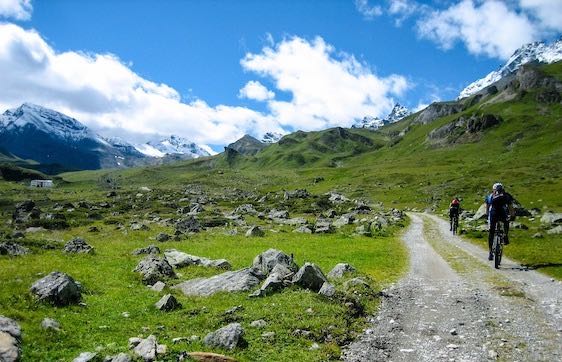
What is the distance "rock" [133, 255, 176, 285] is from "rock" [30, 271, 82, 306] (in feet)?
18.8

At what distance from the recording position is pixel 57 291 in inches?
735

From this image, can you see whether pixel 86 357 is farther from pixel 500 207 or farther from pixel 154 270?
pixel 500 207

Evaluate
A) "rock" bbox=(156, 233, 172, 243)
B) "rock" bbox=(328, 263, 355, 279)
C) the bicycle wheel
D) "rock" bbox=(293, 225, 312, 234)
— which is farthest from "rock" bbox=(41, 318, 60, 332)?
"rock" bbox=(293, 225, 312, 234)

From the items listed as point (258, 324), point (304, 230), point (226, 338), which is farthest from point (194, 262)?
point (304, 230)

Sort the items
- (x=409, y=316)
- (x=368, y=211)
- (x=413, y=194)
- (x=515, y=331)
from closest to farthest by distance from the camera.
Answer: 1. (x=515, y=331)
2. (x=409, y=316)
3. (x=368, y=211)
4. (x=413, y=194)

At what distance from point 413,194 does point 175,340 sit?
11813 cm

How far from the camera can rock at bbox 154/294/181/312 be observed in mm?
19000

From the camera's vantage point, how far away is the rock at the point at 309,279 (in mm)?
21663

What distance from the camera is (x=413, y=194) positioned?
127 meters

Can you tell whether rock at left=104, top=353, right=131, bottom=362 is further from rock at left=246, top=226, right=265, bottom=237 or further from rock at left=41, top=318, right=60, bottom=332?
rock at left=246, top=226, right=265, bottom=237

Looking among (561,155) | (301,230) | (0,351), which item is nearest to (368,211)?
(301,230)

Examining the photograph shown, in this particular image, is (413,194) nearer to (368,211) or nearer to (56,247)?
(368,211)

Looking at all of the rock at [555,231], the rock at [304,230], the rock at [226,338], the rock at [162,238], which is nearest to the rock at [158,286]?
the rock at [226,338]

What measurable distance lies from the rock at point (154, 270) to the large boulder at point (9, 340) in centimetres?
1010
